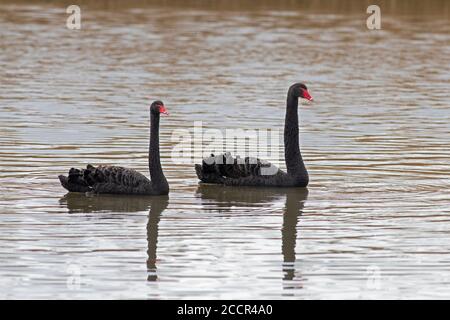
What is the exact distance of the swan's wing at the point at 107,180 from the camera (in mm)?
11336

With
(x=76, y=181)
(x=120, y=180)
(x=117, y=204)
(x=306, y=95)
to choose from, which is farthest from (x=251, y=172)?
(x=76, y=181)

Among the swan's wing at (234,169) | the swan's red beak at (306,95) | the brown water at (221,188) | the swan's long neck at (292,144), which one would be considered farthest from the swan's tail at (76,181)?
the swan's red beak at (306,95)

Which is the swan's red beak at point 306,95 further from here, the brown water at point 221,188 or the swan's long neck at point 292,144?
the brown water at point 221,188

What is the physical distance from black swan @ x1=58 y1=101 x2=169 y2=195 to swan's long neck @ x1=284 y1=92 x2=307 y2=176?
1216 mm

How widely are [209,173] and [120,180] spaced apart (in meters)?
0.97

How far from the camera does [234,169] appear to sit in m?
12.0

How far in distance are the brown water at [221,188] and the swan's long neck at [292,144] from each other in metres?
0.24

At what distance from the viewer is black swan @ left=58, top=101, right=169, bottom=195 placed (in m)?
11.3

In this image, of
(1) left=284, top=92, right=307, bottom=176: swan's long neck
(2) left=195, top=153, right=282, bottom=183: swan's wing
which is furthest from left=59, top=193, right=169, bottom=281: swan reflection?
(1) left=284, top=92, right=307, bottom=176: swan's long neck

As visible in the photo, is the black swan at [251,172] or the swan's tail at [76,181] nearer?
the swan's tail at [76,181]

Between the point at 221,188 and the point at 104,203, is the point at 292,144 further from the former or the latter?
the point at 104,203

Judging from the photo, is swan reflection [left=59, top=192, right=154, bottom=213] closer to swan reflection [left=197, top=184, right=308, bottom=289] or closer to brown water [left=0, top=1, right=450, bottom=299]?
brown water [left=0, top=1, right=450, bottom=299]
